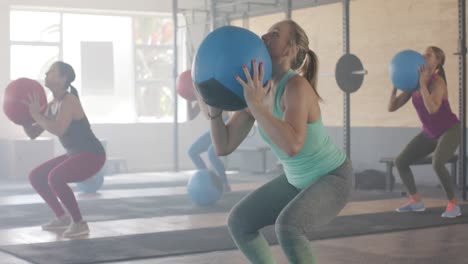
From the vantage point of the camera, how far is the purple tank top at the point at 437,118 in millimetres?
5664

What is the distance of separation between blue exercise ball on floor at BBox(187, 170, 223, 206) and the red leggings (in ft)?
5.53

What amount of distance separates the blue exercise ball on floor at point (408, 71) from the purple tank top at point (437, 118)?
0.08 meters

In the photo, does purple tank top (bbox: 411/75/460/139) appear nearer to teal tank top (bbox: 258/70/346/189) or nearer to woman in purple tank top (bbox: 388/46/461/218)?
woman in purple tank top (bbox: 388/46/461/218)

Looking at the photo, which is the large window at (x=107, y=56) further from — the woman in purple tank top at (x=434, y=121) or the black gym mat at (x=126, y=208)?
the woman in purple tank top at (x=434, y=121)

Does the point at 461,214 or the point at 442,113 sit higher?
the point at 442,113

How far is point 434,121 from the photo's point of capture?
5.69 m

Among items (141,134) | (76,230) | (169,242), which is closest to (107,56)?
(141,134)

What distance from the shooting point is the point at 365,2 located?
9.26 m

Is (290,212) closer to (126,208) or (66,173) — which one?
(66,173)

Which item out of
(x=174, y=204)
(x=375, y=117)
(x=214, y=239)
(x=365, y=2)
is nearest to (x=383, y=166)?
(x=375, y=117)

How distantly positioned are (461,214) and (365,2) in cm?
392

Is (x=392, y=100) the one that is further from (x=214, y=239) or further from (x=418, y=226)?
(x=214, y=239)

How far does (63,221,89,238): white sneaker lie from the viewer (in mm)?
5089

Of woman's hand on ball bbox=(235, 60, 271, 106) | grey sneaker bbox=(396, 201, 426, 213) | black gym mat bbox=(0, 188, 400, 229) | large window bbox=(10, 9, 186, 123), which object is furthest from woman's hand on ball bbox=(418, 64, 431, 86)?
large window bbox=(10, 9, 186, 123)
